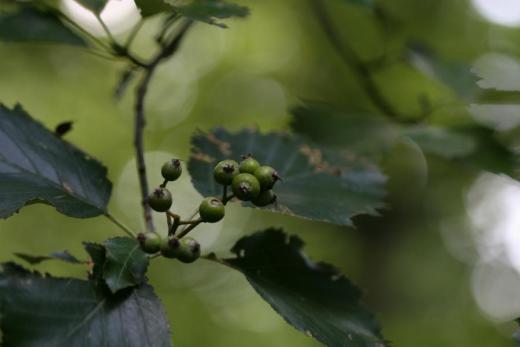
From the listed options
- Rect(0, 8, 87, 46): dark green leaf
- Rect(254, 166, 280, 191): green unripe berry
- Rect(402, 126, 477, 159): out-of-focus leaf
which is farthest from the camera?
Rect(402, 126, 477, 159): out-of-focus leaf

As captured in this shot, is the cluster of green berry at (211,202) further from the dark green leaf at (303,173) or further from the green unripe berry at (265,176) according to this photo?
the dark green leaf at (303,173)

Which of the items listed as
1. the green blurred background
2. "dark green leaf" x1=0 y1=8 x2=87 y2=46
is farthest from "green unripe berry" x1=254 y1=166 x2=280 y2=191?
the green blurred background

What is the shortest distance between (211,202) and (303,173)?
0.50 m

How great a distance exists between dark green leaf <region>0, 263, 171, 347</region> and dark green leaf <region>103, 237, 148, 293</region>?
34 mm

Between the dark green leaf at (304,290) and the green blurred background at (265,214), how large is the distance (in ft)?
14.6

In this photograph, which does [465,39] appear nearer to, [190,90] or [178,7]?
[190,90]

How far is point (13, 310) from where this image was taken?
3.02 ft

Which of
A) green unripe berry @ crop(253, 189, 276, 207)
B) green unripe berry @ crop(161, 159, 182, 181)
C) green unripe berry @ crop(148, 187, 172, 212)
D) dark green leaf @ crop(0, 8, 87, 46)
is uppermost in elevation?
green unripe berry @ crop(253, 189, 276, 207)

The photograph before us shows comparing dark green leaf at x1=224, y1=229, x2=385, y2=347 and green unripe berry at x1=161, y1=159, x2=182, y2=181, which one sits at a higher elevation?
green unripe berry at x1=161, y1=159, x2=182, y2=181

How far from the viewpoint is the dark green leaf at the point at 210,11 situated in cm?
117

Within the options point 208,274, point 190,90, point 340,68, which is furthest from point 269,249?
point 208,274

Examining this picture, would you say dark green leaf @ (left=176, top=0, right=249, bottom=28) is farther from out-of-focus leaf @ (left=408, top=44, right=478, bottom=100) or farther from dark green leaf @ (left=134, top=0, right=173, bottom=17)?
out-of-focus leaf @ (left=408, top=44, right=478, bottom=100)

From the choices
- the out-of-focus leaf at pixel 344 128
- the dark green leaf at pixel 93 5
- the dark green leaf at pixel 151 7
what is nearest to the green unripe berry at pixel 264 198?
the dark green leaf at pixel 151 7

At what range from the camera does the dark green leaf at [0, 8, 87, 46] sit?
162cm
